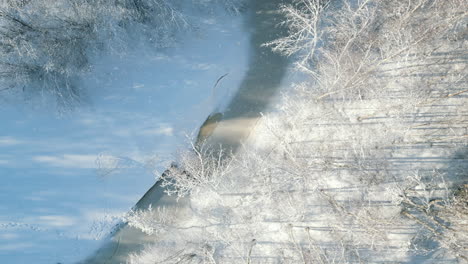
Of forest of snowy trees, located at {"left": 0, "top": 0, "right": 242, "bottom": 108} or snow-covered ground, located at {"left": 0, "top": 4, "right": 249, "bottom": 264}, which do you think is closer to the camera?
forest of snowy trees, located at {"left": 0, "top": 0, "right": 242, "bottom": 108}

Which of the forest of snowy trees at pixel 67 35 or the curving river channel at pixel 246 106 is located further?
the curving river channel at pixel 246 106

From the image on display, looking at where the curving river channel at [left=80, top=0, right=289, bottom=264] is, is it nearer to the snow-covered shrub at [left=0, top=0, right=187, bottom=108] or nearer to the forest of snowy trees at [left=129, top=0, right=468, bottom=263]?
the forest of snowy trees at [left=129, top=0, right=468, bottom=263]

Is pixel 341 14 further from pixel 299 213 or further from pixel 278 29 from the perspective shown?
pixel 299 213

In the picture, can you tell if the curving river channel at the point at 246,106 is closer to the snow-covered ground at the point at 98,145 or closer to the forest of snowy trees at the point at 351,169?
the forest of snowy trees at the point at 351,169

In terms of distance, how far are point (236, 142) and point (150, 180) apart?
320 centimetres

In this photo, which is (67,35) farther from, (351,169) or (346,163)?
(351,169)

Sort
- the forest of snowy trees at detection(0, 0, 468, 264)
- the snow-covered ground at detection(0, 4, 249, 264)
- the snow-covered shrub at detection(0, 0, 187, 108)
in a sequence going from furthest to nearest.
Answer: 1. the forest of snowy trees at detection(0, 0, 468, 264)
2. the snow-covered ground at detection(0, 4, 249, 264)
3. the snow-covered shrub at detection(0, 0, 187, 108)

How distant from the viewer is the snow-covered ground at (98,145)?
37.2 feet

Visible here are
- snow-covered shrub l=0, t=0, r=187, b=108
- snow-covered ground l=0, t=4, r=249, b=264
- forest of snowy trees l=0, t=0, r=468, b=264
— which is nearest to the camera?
snow-covered shrub l=0, t=0, r=187, b=108

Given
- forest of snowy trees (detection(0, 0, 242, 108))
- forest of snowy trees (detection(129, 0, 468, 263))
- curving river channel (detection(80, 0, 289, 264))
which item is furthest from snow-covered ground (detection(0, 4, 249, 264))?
forest of snowy trees (detection(129, 0, 468, 263))

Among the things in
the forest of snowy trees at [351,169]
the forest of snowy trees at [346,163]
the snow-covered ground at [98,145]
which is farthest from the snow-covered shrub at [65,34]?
the forest of snowy trees at [351,169]

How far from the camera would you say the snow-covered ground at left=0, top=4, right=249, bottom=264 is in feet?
37.2

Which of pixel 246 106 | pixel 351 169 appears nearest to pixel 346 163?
pixel 351 169

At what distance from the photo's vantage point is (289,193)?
38.6ft
